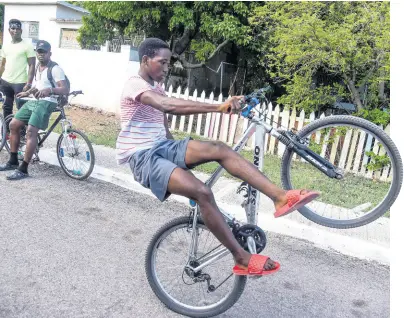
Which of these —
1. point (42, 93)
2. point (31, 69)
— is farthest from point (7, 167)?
point (31, 69)

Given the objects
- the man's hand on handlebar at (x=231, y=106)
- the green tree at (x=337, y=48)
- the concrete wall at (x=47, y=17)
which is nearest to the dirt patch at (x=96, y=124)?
the green tree at (x=337, y=48)

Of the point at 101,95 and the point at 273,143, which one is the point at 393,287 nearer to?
the point at 273,143

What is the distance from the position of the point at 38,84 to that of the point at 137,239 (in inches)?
111

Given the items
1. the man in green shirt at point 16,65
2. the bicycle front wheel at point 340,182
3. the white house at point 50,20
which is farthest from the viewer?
the white house at point 50,20

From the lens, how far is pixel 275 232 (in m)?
4.76

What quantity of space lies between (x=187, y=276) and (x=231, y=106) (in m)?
1.44

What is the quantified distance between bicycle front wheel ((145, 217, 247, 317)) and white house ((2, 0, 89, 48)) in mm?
17191

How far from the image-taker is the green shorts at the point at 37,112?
18.7ft

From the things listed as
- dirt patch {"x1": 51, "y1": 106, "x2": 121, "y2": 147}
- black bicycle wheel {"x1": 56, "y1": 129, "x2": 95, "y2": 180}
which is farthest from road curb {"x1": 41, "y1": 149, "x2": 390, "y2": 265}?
dirt patch {"x1": 51, "y1": 106, "x2": 121, "y2": 147}

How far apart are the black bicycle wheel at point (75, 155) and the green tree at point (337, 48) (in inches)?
169

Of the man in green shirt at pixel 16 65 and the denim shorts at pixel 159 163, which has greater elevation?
the man in green shirt at pixel 16 65

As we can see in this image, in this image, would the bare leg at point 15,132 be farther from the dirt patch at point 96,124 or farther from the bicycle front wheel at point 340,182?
the bicycle front wheel at point 340,182

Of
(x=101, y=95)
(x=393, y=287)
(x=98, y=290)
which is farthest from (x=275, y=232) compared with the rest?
(x=101, y=95)

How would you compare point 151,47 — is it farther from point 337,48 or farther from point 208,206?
point 337,48
